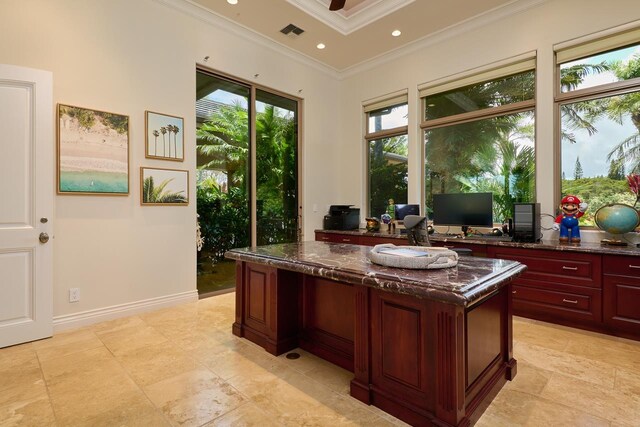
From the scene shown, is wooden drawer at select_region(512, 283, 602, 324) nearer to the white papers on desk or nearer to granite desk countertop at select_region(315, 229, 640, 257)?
granite desk countertop at select_region(315, 229, 640, 257)

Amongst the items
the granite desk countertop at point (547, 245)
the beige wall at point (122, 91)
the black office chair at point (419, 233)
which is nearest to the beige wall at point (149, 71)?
the beige wall at point (122, 91)

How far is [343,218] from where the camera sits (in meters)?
5.17

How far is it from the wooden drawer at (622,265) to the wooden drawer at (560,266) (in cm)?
5

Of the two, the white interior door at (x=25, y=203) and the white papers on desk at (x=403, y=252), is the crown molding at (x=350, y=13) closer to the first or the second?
the white interior door at (x=25, y=203)

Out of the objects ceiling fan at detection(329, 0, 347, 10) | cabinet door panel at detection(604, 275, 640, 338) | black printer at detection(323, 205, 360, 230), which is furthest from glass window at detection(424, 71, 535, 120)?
ceiling fan at detection(329, 0, 347, 10)

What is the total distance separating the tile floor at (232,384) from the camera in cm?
172

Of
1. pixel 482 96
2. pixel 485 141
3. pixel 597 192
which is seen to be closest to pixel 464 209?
pixel 485 141

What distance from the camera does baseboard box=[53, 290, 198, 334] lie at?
117 inches

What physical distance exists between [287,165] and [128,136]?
231cm

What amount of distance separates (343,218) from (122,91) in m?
3.32

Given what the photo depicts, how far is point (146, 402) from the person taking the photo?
1.86m

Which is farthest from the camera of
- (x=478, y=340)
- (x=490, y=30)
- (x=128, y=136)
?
(x=490, y=30)

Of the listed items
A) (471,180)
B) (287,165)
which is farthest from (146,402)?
(471,180)

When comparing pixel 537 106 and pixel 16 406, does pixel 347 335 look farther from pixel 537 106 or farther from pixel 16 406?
pixel 537 106
